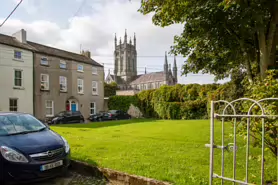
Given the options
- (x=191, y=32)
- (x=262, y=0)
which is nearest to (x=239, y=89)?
(x=191, y=32)

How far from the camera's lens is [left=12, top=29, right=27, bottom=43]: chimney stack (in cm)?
2353

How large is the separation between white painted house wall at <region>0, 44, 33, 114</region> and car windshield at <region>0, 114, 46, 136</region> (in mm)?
17292

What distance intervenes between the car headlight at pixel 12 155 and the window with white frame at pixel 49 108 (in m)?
21.4

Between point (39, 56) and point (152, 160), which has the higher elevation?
point (39, 56)

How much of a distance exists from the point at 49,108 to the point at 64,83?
3559 millimetres

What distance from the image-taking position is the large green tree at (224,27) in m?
7.58

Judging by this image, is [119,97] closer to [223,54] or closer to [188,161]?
[223,54]

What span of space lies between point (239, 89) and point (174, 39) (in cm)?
948

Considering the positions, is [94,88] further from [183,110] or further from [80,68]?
[183,110]

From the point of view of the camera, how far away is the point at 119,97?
3375 cm

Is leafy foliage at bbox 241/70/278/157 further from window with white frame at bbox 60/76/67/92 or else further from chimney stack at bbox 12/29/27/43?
window with white frame at bbox 60/76/67/92

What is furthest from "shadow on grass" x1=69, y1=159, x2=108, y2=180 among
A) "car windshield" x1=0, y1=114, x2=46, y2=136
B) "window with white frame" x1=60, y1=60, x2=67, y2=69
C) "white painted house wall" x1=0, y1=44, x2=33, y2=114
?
"window with white frame" x1=60, y1=60, x2=67, y2=69

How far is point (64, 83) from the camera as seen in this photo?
88.6 ft

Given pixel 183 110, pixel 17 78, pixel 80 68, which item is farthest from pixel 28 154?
pixel 80 68
